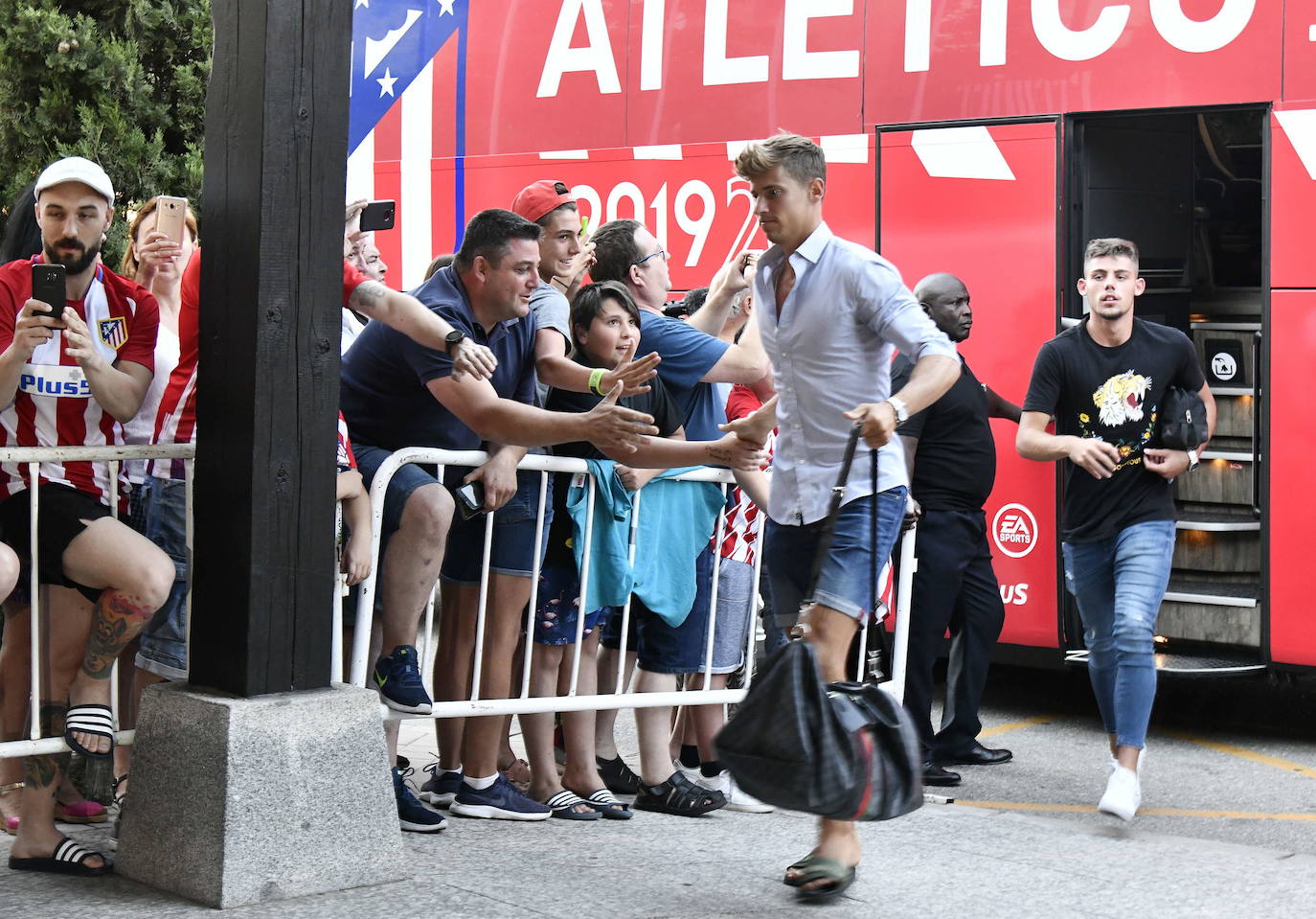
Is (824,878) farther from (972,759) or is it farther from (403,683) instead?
(972,759)

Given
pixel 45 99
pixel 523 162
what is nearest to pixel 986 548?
pixel 523 162

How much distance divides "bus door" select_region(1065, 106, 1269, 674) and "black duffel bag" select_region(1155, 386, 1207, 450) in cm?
114

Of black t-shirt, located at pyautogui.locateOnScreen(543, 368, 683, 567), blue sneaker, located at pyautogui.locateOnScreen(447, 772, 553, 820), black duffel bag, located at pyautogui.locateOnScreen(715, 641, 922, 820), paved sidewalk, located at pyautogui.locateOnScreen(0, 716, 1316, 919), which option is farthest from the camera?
black t-shirt, located at pyautogui.locateOnScreen(543, 368, 683, 567)

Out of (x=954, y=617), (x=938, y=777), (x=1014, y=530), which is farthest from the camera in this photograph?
(x=1014, y=530)

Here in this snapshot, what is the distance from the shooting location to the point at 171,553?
4875 millimetres

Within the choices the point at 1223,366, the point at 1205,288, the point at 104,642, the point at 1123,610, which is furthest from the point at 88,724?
the point at 1205,288

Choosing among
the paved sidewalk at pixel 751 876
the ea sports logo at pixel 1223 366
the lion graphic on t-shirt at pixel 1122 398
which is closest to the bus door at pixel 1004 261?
the ea sports logo at pixel 1223 366

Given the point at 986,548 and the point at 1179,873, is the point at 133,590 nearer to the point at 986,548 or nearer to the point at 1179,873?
the point at 1179,873

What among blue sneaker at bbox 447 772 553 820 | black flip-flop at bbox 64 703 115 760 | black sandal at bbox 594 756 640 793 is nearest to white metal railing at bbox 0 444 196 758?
black flip-flop at bbox 64 703 115 760

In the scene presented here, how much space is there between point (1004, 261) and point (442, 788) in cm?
369

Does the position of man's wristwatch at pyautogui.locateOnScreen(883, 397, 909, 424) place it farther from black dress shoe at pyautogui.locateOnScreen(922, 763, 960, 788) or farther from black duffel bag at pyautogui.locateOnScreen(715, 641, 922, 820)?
black dress shoe at pyautogui.locateOnScreen(922, 763, 960, 788)

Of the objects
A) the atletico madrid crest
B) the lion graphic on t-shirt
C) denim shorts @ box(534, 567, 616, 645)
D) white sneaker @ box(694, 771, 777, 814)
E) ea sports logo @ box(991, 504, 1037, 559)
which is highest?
the atletico madrid crest

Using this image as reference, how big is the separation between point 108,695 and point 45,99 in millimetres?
5510

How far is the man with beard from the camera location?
4477mm
